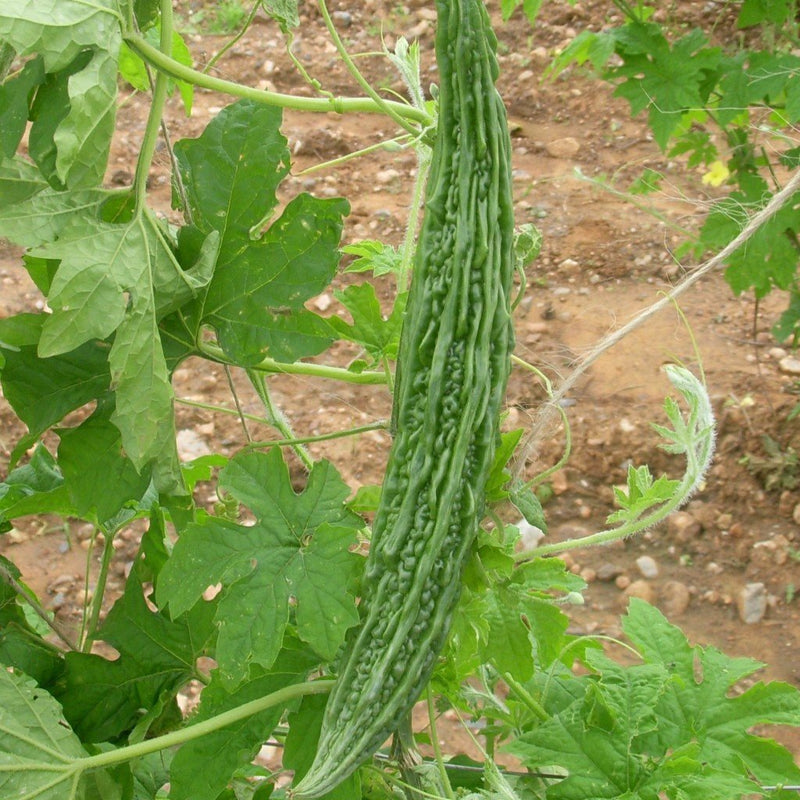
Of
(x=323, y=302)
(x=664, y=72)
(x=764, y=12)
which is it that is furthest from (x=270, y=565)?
(x=323, y=302)

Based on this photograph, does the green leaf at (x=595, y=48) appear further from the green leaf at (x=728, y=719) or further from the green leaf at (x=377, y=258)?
the green leaf at (x=728, y=719)

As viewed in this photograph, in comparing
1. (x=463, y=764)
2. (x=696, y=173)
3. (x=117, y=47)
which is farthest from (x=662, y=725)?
(x=696, y=173)

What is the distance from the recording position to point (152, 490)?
72.9 inches

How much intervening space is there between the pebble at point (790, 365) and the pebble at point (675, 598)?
1.18 m

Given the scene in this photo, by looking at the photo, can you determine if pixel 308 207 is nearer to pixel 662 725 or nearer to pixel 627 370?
pixel 662 725

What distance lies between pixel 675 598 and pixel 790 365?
4.22 feet

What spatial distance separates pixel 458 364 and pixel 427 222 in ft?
0.60

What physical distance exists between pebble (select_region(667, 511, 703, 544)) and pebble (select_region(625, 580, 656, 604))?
0.78 feet

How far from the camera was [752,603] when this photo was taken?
130 inches

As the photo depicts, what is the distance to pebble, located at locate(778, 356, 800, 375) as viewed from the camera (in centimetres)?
401

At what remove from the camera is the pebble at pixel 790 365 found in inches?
158

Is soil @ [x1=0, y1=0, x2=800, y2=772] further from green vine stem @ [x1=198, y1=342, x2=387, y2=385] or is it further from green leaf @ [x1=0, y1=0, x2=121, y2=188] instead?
green leaf @ [x1=0, y1=0, x2=121, y2=188]

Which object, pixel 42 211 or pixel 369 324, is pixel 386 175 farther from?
pixel 42 211

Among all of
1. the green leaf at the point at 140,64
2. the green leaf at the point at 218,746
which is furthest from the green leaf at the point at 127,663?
the green leaf at the point at 140,64
